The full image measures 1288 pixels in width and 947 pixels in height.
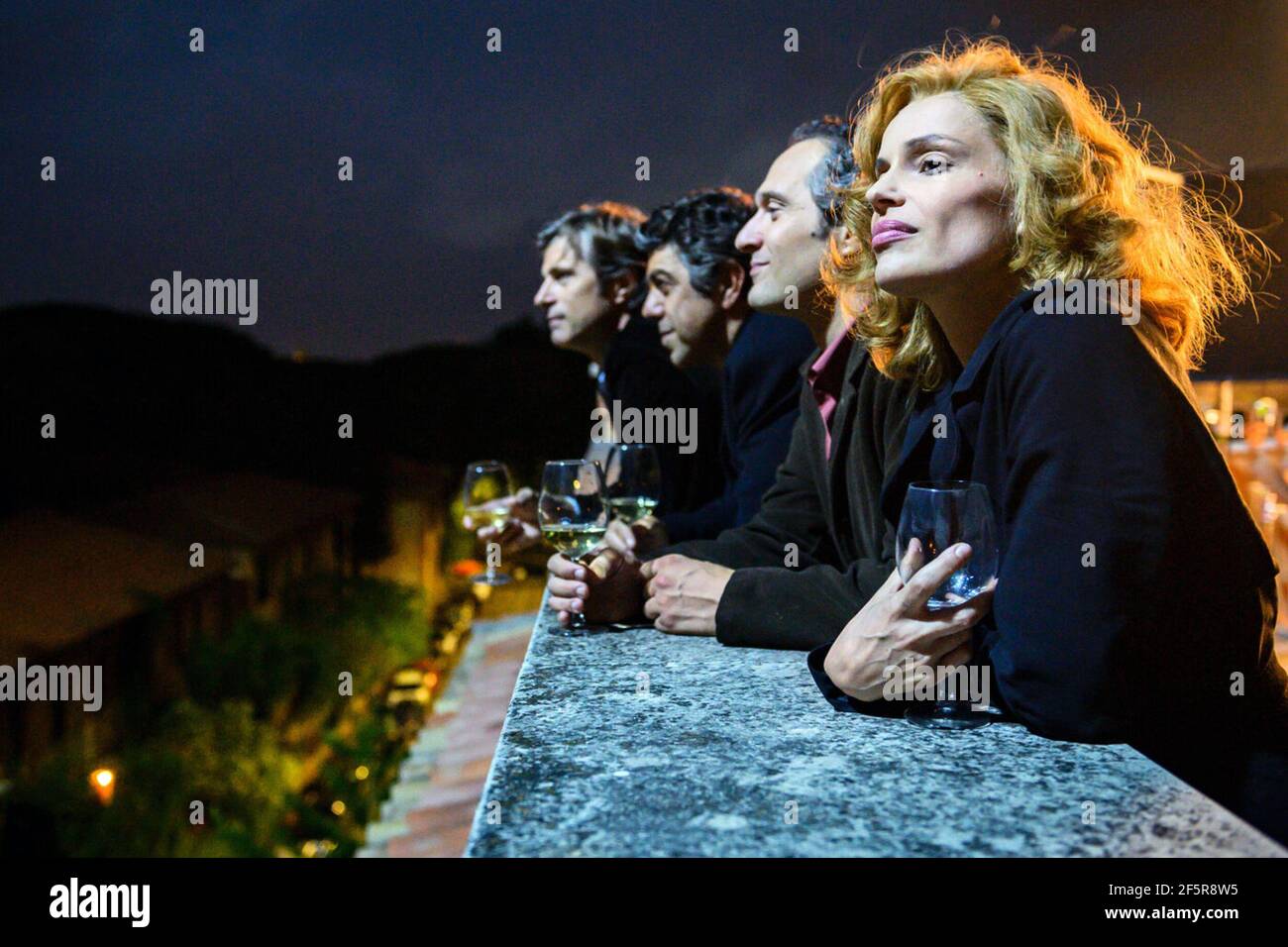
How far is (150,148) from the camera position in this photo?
159 feet

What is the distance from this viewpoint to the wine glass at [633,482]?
2281 millimetres

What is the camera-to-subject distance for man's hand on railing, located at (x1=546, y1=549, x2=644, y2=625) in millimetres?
1791

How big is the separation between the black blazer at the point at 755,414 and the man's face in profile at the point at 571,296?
1119 mm

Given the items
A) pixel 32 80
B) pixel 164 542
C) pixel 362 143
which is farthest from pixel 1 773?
pixel 32 80

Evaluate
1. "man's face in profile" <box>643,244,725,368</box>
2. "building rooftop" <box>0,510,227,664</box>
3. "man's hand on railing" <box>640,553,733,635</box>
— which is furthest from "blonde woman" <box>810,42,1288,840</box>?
"building rooftop" <box>0,510,227,664</box>

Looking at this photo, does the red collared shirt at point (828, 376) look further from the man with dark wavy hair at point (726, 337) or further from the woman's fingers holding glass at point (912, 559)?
the woman's fingers holding glass at point (912, 559)

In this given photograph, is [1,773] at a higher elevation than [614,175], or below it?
below

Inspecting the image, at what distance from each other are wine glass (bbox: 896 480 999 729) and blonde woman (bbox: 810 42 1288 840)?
2 cm

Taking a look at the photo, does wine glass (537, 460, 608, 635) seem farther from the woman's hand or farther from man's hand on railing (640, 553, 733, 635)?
the woman's hand

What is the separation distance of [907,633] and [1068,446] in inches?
9.6

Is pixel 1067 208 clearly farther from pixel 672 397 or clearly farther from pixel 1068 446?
pixel 672 397

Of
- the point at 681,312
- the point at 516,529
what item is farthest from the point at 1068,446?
the point at 681,312
